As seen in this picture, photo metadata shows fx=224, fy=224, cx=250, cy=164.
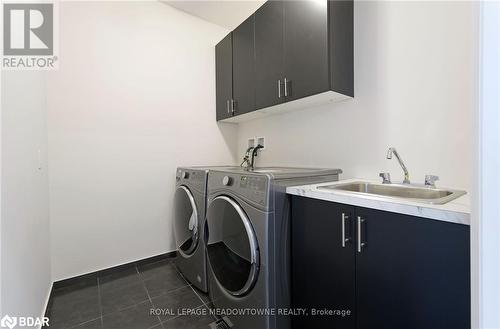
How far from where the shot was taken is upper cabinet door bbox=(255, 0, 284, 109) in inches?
65.3

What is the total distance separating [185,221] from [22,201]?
1039mm

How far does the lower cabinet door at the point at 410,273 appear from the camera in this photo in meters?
0.72

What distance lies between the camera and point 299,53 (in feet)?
4.95

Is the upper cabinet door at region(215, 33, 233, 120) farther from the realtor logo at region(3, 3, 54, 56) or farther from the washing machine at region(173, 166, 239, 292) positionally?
the realtor logo at region(3, 3, 54, 56)

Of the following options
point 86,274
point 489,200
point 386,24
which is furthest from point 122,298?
point 386,24

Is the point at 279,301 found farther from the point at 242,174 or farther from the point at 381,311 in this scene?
the point at 242,174

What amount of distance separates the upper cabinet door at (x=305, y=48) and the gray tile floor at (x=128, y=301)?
165cm

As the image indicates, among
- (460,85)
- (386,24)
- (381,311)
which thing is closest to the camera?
(381,311)

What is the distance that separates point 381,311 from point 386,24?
5.29 ft

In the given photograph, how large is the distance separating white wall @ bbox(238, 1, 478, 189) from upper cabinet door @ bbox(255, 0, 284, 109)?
17.2 inches

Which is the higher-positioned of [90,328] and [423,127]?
[423,127]

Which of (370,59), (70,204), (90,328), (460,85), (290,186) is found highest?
(370,59)

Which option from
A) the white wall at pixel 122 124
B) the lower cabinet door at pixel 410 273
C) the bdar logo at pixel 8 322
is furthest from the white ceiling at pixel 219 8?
the bdar logo at pixel 8 322

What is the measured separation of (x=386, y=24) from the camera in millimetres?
1432
